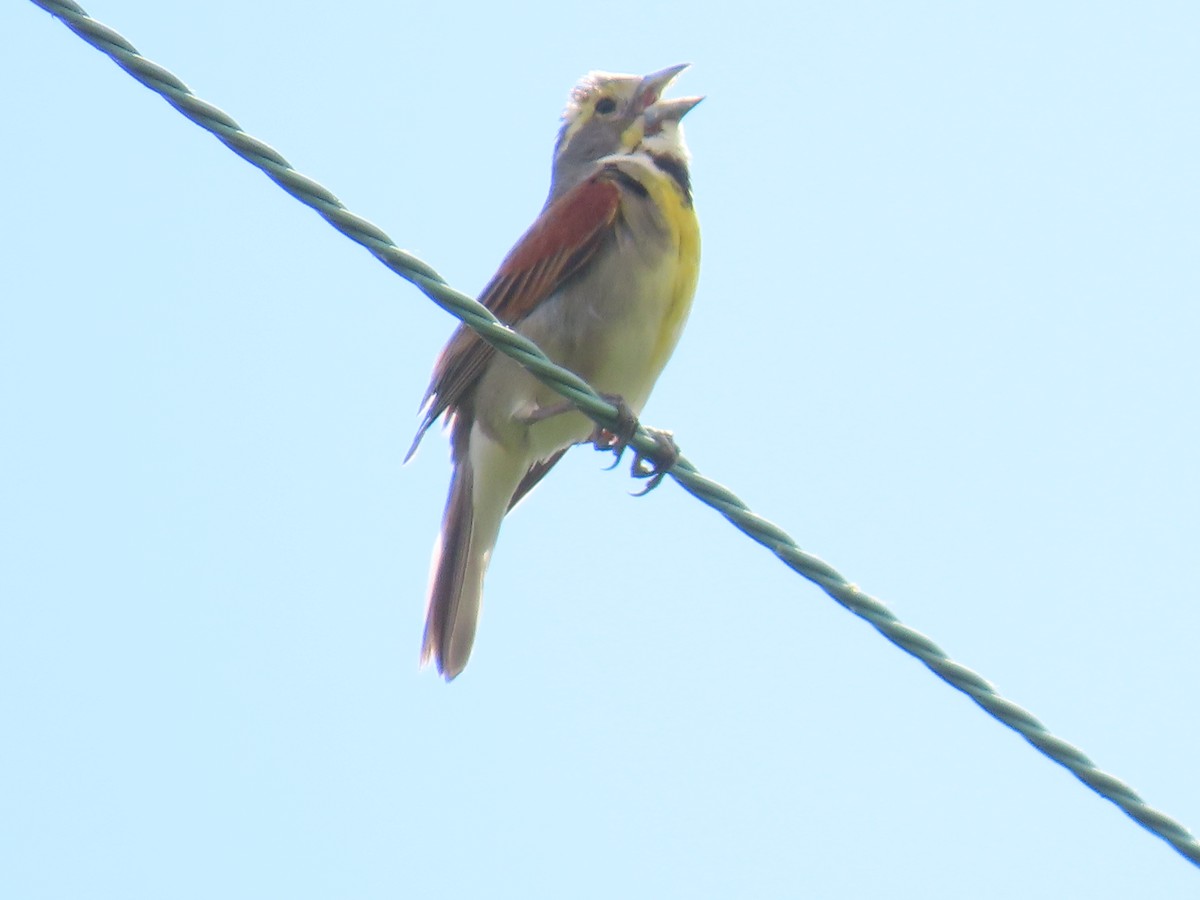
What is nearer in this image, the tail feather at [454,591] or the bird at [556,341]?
the bird at [556,341]

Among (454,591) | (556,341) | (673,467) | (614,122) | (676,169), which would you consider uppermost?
(614,122)

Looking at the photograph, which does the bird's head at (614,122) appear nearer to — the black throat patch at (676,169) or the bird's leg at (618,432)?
the black throat patch at (676,169)

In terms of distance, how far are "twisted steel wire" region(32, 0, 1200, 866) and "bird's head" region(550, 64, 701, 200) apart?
10.2 ft

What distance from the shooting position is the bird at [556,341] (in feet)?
18.9

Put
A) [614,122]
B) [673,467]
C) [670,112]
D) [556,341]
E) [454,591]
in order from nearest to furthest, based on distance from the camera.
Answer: [673,467], [556,341], [454,591], [670,112], [614,122]

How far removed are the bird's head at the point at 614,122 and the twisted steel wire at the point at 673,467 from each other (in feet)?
10.2

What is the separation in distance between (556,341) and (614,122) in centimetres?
A: 152

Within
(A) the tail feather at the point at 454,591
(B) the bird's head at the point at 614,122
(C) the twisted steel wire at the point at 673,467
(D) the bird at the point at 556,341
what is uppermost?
(B) the bird's head at the point at 614,122

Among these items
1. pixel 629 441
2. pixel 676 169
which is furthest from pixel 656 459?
pixel 676 169

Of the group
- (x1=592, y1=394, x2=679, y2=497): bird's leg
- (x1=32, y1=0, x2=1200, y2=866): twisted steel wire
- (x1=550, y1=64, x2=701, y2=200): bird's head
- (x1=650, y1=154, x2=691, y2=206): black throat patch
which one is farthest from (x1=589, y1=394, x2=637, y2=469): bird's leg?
(x1=550, y1=64, x2=701, y2=200): bird's head

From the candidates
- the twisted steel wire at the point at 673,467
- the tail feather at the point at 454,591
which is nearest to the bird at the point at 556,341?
A: the tail feather at the point at 454,591

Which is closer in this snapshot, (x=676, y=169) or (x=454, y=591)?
(x=454, y=591)

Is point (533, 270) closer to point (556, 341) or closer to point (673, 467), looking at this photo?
point (556, 341)

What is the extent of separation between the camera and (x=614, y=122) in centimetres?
691
